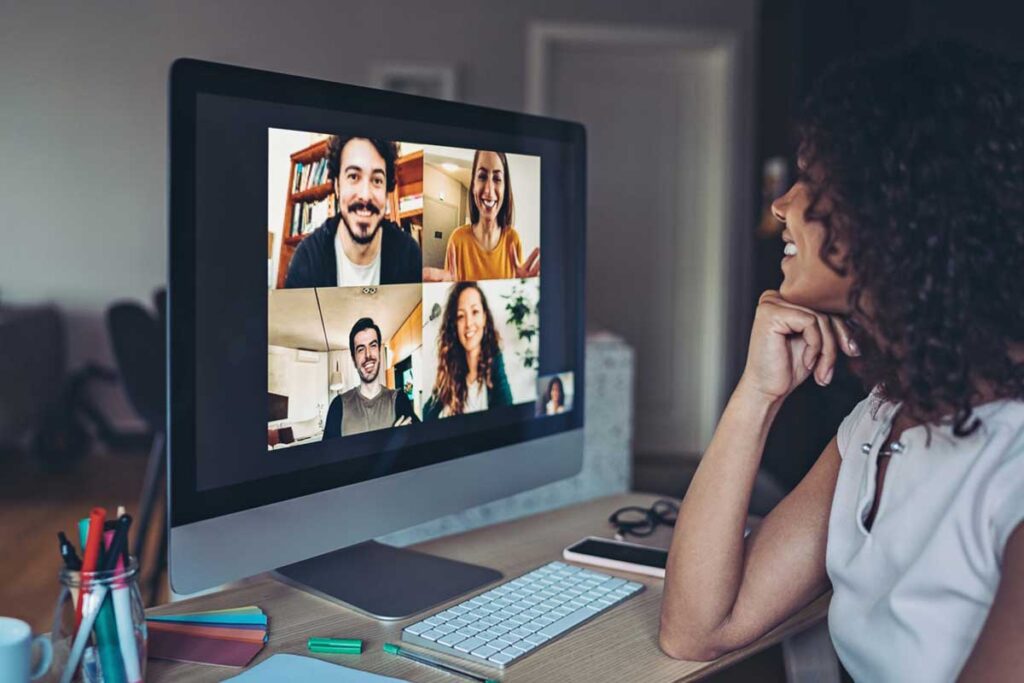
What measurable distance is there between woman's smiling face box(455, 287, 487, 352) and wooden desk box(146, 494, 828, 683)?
10.2 inches

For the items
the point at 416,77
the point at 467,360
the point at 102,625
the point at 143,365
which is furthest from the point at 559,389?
the point at 416,77

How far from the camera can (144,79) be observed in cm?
508

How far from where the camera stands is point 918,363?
87 centimetres

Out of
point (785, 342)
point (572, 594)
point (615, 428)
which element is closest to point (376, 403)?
point (572, 594)

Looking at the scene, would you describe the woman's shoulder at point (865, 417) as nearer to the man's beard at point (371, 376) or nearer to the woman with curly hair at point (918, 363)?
the woman with curly hair at point (918, 363)

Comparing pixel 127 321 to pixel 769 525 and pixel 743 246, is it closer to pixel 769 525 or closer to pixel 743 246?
pixel 769 525

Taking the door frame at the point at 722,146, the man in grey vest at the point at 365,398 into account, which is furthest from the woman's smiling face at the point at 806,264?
the door frame at the point at 722,146

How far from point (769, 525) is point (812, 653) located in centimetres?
16

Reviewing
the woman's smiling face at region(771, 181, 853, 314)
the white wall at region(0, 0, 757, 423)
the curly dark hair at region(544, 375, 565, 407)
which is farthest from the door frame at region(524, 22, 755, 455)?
the woman's smiling face at region(771, 181, 853, 314)

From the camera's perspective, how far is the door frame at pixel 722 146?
5219mm

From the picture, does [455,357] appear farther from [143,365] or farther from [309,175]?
[143,365]

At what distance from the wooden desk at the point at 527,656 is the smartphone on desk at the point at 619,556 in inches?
0.5

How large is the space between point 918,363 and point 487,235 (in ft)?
1.58

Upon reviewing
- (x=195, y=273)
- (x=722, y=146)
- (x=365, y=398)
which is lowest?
(x=365, y=398)
